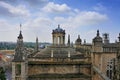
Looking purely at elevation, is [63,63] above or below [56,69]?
above

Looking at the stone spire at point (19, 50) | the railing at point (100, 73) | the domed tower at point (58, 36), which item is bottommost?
the railing at point (100, 73)

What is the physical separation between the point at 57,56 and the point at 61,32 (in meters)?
4.69

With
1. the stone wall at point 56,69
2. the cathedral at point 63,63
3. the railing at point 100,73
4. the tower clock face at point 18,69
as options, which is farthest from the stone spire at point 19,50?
the railing at point 100,73

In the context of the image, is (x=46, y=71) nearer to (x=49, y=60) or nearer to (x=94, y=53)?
(x=49, y=60)

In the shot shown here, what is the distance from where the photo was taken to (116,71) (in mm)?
16781

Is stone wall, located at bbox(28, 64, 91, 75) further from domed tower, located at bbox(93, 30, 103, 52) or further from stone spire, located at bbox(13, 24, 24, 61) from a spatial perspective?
stone spire, located at bbox(13, 24, 24, 61)

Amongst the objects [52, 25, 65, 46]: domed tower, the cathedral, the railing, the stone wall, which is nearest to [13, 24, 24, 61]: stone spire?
the cathedral

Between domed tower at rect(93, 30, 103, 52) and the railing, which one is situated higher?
domed tower at rect(93, 30, 103, 52)

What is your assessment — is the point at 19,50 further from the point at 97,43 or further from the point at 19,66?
the point at 97,43

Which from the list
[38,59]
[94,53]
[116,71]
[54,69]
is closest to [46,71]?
[54,69]

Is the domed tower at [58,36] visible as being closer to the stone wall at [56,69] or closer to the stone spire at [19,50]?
the stone wall at [56,69]

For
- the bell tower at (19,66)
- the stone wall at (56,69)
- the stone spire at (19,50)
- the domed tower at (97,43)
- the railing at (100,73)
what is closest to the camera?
the railing at (100,73)

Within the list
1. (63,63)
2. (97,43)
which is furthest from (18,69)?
(97,43)

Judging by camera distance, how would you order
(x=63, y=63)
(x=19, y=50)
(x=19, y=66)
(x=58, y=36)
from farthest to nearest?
(x=58, y=36)
(x=63, y=63)
(x=19, y=50)
(x=19, y=66)
